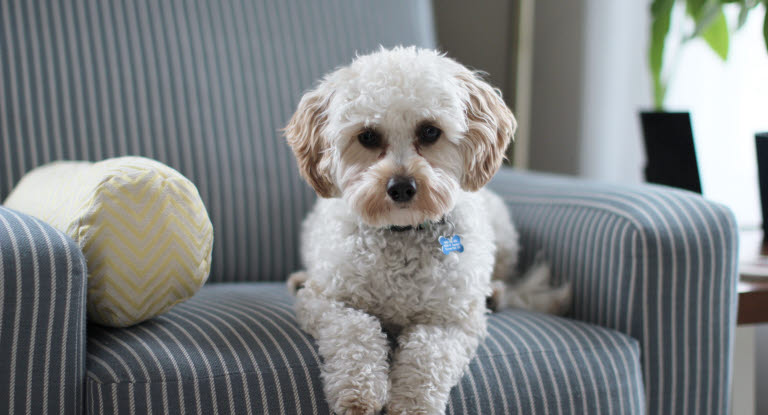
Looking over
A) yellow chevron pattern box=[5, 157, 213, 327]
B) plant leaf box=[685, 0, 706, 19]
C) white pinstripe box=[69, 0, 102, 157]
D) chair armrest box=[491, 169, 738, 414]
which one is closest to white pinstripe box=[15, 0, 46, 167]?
white pinstripe box=[69, 0, 102, 157]

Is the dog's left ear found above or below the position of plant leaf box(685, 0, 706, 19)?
below

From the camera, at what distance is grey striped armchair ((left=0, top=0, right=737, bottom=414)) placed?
3.34 ft

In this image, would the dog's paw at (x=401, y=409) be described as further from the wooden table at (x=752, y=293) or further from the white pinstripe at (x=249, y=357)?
the wooden table at (x=752, y=293)

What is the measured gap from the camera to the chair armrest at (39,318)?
0.94 m

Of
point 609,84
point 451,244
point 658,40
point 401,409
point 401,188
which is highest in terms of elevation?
point 658,40

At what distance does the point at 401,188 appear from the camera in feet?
3.57

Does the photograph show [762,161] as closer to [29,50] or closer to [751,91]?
[751,91]

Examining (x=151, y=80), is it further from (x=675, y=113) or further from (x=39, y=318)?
(x=675, y=113)

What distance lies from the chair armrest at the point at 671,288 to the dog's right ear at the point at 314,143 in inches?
23.4

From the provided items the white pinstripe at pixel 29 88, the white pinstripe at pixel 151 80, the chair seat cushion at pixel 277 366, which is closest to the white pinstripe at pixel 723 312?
the chair seat cushion at pixel 277 366

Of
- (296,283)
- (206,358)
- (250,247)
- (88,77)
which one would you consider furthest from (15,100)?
(206,358)

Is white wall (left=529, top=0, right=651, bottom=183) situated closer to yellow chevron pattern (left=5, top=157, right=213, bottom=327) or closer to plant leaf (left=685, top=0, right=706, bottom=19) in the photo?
plant leaf (left=685, top=0, right=706, bottom=19)

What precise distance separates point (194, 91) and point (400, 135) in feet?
2.74

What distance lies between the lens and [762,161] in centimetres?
168
